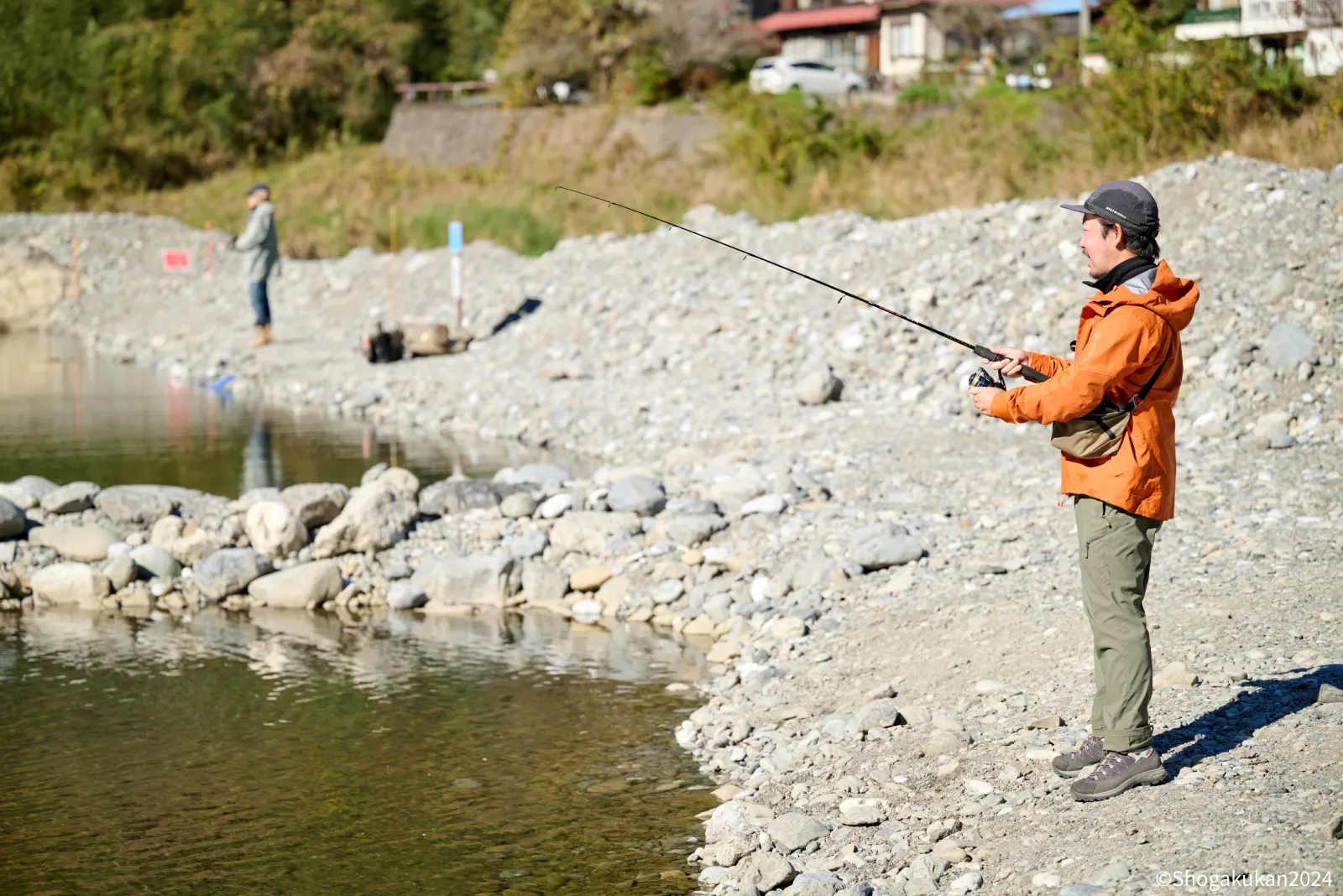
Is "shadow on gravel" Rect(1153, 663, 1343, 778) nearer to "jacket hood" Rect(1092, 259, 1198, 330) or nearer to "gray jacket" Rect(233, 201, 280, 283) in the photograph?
"jacket hood" Rect(1092, 259, 1198, 330)

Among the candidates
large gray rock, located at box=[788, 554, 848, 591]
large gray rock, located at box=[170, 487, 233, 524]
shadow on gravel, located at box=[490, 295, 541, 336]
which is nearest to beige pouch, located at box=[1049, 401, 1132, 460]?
large gray rock, located at box=[788, 554, 848, 591]

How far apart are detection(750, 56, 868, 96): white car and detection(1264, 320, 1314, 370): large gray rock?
81.4 feet

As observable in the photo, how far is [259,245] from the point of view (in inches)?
725

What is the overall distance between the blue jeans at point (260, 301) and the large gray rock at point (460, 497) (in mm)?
9369

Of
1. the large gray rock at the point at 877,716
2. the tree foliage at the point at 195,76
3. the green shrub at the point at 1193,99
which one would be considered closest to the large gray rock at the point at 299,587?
the large gray rock at the point at 877,716

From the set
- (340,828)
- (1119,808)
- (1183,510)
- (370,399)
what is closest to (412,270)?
(370,399)

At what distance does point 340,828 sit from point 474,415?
9.97 metres

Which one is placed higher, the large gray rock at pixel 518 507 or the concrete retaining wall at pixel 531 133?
the concrete retaining wall at pixel 531 133

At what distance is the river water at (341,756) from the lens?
17.9 feet

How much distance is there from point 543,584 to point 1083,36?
24.1 metres

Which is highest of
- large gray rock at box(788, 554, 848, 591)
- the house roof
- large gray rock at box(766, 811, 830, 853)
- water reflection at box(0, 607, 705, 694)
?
the house roof

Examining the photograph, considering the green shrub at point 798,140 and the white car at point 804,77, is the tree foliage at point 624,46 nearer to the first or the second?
the white car at point 804,77

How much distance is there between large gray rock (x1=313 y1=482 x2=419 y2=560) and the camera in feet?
31.4

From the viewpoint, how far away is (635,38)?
36.7 metres
